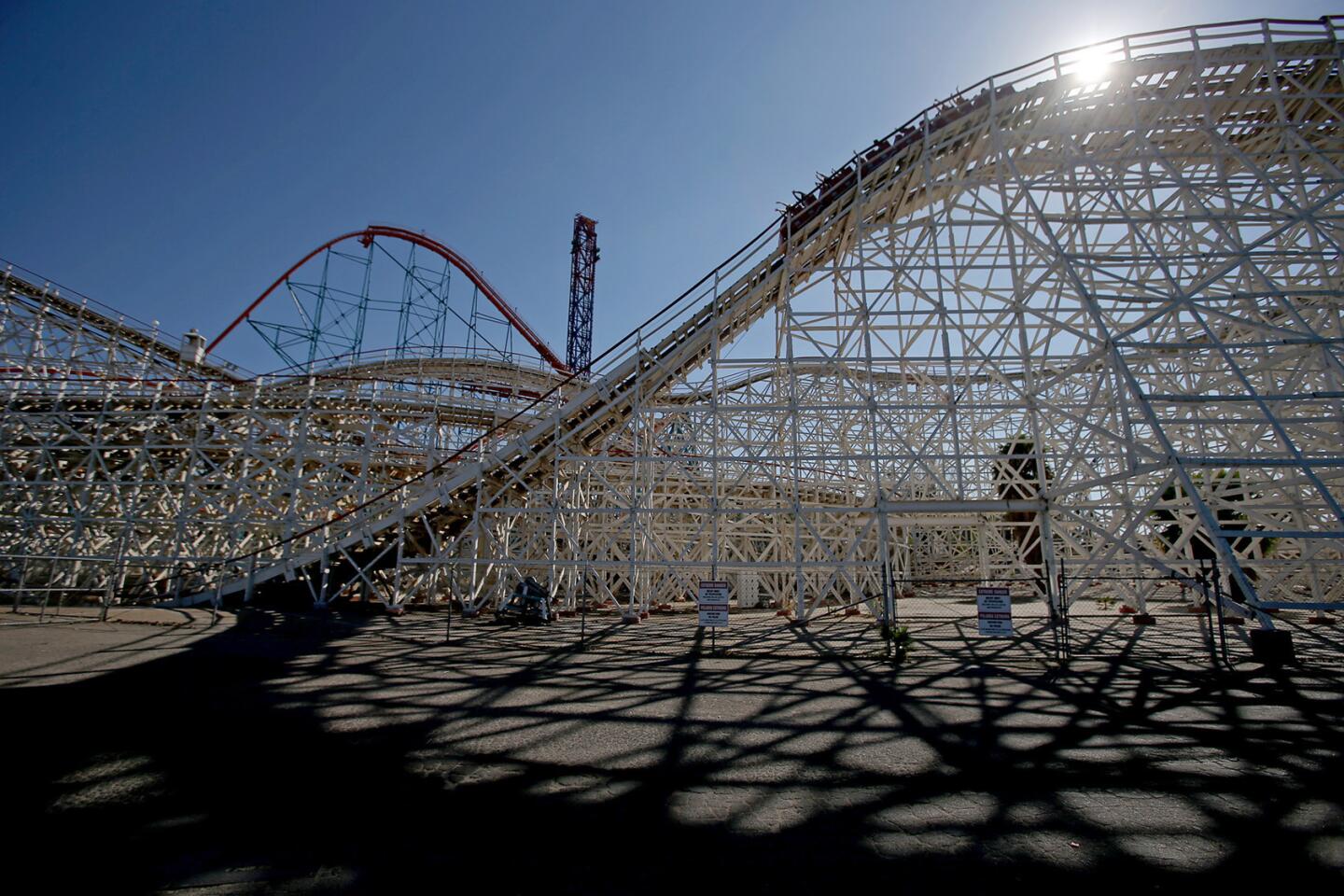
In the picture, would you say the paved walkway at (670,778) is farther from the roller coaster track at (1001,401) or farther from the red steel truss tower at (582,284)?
the red steel truss tower at (582,284)

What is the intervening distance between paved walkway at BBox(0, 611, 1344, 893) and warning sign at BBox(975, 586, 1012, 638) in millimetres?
707

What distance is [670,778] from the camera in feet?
13.5

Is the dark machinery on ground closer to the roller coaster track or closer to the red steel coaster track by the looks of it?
the roller coaster track

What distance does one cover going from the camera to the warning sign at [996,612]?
8250 mm

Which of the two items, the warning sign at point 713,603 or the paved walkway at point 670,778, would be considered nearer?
the paved walkway at point 670,778

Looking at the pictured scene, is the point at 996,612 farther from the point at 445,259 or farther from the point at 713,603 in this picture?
the point at 445,259

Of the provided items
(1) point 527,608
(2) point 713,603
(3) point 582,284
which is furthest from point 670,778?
(3) point 582,284

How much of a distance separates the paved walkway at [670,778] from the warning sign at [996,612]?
71 centimetres

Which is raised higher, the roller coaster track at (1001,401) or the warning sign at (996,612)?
the roller coaster track at (1001,401)

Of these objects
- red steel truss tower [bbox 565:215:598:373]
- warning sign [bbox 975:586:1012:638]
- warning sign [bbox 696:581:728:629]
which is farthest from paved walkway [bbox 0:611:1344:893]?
red steel truss tower [bbox 565:215:598:373]

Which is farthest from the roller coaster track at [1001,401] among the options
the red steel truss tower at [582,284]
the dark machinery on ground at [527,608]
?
the red steel truss tower at [582,284]

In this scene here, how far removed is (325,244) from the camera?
26125mm

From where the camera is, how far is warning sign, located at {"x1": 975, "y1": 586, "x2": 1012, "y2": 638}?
27.1 ft

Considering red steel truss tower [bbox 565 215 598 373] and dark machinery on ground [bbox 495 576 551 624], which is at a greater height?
red steel truss tower [bbox 565 215 598 373]
